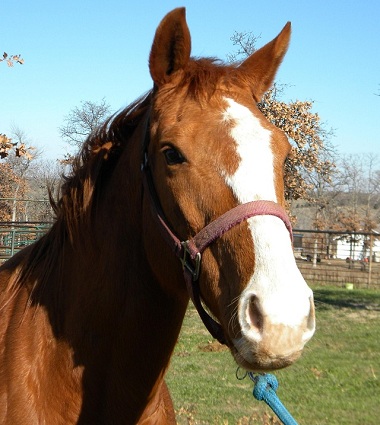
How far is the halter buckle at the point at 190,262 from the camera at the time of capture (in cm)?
220

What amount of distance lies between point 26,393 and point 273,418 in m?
4.16

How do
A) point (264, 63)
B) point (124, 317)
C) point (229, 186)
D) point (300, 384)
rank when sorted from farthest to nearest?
point (300, 384) < point (264, 63) < point (124, 317) < point (229, 186)

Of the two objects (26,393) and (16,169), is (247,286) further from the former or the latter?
(16,169)

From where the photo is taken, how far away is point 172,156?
2.26 m

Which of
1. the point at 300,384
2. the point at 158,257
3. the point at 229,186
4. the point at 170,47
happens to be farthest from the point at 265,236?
the point at 300,384

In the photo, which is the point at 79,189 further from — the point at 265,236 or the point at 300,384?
the point at 300,384

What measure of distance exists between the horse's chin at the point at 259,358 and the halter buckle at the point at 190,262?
12.5 inches

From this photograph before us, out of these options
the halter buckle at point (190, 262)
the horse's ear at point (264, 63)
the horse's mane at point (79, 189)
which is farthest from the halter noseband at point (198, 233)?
the horse's ear at point (264, 63)

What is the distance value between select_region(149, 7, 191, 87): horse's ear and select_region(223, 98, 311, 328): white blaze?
355mm

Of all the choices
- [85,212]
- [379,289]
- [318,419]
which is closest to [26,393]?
[85,212]

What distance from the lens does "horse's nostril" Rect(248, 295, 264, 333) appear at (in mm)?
1891

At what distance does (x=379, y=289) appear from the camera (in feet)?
69.5

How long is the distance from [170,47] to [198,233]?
2.71ft

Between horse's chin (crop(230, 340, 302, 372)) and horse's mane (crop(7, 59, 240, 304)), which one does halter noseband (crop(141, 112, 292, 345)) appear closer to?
horse's chin (crop(230, 340, 302, 372))
